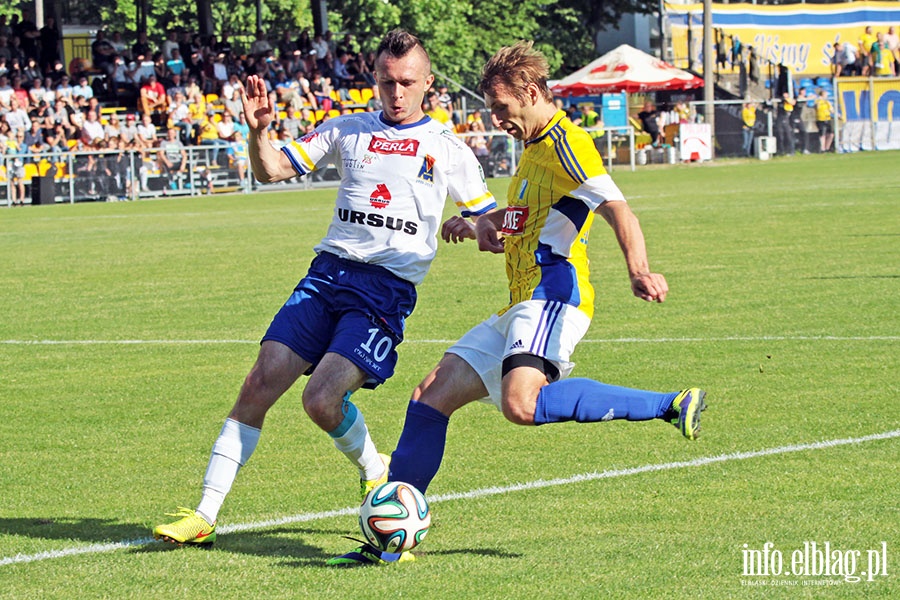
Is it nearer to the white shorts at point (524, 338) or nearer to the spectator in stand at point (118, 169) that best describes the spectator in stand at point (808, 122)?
the spectator in stand at point (118, 169)

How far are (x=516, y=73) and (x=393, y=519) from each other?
1.73 m

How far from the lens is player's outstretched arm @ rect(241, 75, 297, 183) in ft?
18.7

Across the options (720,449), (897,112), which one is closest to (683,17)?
(897,112)

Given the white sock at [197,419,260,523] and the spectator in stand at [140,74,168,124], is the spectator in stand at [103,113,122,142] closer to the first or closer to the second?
the spectator in stand at [140,74,168,124]

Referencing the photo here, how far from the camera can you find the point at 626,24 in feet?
201

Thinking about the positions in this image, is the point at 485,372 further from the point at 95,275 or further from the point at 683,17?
the point at 683,17

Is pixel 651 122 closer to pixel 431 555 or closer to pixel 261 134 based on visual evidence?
pixel 261 134

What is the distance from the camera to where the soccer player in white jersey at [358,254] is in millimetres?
5590

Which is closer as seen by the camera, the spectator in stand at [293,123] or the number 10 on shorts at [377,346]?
the number 10 on shorts at [377,346]

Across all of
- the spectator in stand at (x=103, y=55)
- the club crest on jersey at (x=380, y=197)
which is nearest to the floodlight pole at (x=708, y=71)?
the spectator in stand at (x=103, y=55)

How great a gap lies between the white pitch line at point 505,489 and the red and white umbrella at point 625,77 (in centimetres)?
3596

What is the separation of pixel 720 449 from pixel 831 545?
183cm

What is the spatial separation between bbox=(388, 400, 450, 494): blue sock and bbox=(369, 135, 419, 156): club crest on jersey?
1.14m

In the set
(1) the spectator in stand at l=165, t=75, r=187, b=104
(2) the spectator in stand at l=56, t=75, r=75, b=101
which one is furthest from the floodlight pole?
(2) the spectator in stand at l=56, t=75, r=75, b=101
